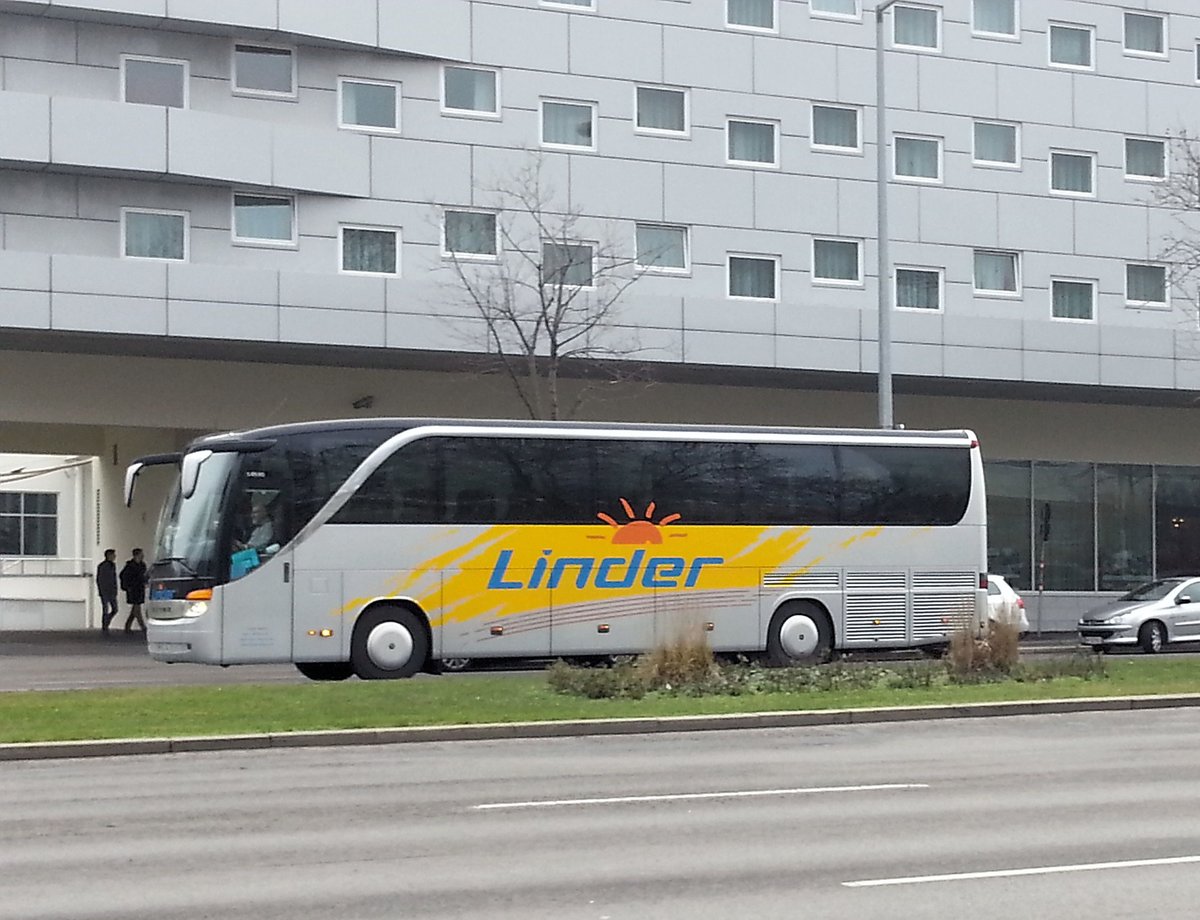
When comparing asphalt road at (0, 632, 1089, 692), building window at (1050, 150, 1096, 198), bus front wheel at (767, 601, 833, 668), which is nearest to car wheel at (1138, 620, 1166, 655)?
asphalt road at (0, 632, 1089, 692)

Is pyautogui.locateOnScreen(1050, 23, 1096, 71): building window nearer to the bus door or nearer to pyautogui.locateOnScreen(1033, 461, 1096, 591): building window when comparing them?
pyautogui.locateOnScreen(1033, 461, 1096, 591): building window

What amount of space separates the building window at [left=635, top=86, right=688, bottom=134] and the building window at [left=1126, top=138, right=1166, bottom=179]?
11.1m

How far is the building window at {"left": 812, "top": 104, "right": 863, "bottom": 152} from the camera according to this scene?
3928 cm

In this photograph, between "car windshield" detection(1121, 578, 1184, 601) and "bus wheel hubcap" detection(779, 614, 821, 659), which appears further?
"car windshield" detection(1121, 578, 1184, 601)

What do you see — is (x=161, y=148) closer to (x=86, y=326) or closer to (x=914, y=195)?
(x=86, y=326)

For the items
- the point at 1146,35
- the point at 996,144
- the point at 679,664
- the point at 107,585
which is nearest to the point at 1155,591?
the point at 996,144

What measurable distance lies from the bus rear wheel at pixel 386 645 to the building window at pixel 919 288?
17.8 meters

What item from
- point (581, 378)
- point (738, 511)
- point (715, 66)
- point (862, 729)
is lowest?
point (862, 729)

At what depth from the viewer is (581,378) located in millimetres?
38906

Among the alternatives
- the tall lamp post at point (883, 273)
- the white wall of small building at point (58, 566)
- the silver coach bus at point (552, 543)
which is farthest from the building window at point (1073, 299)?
the white wall of small building at point (58, 566)

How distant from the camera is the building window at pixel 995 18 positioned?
134 feet

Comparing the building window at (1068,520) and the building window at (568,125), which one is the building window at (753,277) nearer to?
the building window at (568,125)

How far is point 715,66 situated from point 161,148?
11354 millimetres

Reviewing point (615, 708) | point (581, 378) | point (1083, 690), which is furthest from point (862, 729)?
point (581, 378)
